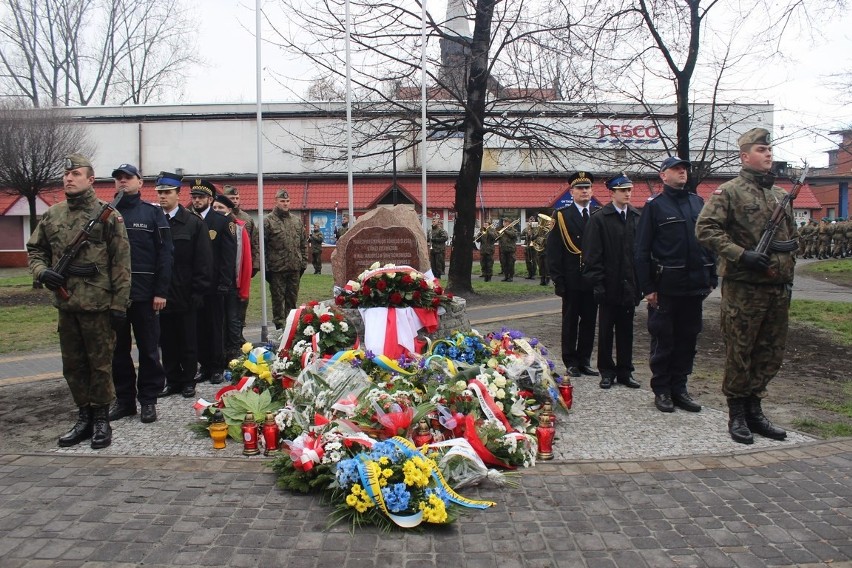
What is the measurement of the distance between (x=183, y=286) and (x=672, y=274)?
187 inches

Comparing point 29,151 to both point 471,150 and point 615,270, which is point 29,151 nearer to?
point 471,150

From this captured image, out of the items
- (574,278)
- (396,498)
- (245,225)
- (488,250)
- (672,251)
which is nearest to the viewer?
(396,498)

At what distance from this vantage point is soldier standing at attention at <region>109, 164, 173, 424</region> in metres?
6.25

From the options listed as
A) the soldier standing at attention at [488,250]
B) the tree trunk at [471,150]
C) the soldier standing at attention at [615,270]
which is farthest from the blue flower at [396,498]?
the soldier standing at attention at [488,250]

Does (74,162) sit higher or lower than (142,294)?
higher

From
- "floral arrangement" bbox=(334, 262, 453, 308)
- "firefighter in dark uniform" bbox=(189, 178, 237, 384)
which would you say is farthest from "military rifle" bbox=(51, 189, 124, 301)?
"floral arrangement" bbox=(334, 262, 453, 308)

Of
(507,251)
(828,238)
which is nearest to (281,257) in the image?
(507,251)

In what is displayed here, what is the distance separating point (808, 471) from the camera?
477 cm

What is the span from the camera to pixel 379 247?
805 cm

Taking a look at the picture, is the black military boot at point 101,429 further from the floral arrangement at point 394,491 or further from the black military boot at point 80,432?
the floral arrangement at point 394,491

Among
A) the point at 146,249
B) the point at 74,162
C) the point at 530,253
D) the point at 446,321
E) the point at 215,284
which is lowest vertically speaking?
the point at 446,321

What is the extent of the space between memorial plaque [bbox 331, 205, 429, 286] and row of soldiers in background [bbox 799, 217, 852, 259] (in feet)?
92.0

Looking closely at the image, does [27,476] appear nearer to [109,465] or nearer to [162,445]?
[109,465]

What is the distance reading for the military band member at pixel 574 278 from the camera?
7.78m
